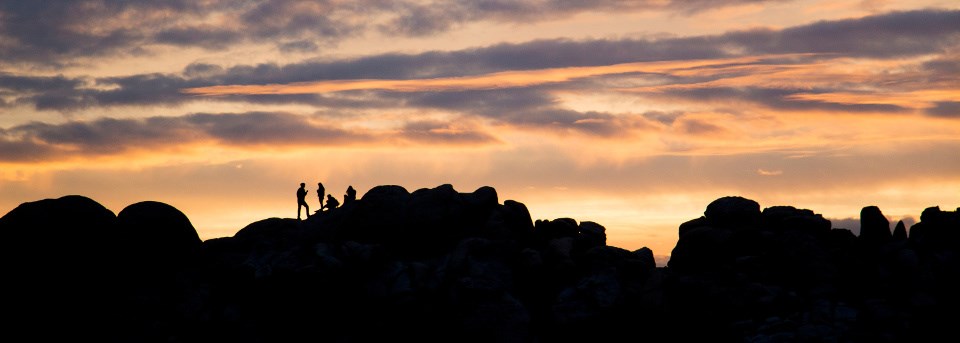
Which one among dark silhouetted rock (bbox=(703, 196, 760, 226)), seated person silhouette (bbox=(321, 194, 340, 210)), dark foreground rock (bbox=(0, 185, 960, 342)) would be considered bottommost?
dark foreground rock (bbox=(0, 185, 960, 342))

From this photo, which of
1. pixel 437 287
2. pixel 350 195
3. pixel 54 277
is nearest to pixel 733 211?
pixel 437 287

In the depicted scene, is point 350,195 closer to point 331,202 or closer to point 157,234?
point 331,202

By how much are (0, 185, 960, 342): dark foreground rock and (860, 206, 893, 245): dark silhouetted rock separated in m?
1.87

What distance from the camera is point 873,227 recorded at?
73.4 meters

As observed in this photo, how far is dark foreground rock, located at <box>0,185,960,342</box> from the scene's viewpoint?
63.6 m

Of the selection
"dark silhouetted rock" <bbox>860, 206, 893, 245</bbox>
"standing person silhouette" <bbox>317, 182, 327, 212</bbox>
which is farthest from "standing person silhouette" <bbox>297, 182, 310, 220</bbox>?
"dark silhouetted rock" <bbox>860, 206, 893, 245</bbox>

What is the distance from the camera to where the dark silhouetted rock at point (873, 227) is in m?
72.8

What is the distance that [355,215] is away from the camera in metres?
71.6

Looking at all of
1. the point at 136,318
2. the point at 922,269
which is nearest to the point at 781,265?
the point at 922,269

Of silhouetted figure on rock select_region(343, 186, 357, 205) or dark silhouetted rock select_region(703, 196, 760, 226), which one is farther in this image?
silhouetted figure on rock select_region(343, 186, 357, 205)

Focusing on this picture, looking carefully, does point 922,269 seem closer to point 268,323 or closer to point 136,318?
point 268,323

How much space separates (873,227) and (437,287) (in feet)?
106

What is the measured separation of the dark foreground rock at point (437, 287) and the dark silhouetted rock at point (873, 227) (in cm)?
187

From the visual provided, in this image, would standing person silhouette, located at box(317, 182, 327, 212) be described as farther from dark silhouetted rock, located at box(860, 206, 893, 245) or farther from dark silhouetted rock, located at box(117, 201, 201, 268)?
dark silhouetted rock, located at box(860, 206, 893, 245)
